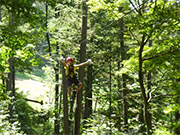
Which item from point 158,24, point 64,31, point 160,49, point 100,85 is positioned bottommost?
point 100,85

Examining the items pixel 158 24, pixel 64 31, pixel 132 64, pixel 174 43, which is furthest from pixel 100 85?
pixel 158 24

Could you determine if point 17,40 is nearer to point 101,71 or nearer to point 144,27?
point 144,27

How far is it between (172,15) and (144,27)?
819mm

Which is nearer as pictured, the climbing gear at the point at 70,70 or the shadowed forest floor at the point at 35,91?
the climbing gear at the point at 70,70

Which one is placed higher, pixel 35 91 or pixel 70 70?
pixel 70 70

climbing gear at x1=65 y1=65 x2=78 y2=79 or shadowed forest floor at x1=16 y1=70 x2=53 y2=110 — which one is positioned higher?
climbing gear at x1=65 y1=65 x2=78 y2=79

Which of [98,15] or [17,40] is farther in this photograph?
[98,15]

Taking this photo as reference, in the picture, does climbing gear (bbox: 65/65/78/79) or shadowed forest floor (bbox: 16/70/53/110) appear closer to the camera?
climbing gear (bbox: 65/65/78/79)

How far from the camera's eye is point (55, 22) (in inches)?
372

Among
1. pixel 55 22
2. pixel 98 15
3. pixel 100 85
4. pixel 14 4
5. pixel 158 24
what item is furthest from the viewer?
pixel 100 85

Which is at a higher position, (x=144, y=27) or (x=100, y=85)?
(x=144, y=27)

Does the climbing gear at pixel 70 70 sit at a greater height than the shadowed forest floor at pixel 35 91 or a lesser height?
greater

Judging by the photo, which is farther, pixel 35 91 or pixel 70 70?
pixel 35 91

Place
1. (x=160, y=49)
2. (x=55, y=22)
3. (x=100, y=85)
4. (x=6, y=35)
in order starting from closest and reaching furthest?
(x=6, y=35) < (x=160, y=49) < (x=55, y=22) < (x=100, y=85)
